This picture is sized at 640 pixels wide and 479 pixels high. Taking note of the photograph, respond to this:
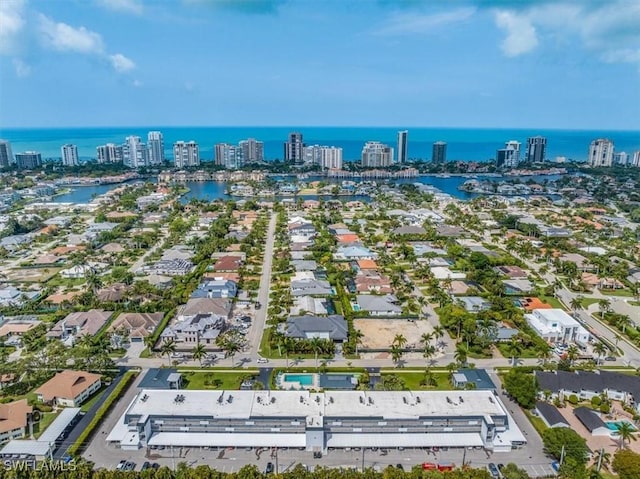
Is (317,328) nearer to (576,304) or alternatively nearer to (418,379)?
(418,379)

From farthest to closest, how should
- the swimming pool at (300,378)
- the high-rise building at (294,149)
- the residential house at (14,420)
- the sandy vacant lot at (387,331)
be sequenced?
the high-rise building at (294,149) → the sandy vacant lot at (387,331) → the swimming pool at (300,378) → the residential house at (14,420)

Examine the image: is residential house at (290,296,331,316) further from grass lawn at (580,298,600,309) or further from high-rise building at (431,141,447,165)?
high-rise building at (431,141,447,165)

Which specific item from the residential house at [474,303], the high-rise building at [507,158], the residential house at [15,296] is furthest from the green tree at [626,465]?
the high-rise building at [507,158]

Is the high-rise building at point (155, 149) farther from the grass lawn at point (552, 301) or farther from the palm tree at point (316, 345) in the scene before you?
the grass lawn at point (552, 301)

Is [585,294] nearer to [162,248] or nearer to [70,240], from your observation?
[162,248]

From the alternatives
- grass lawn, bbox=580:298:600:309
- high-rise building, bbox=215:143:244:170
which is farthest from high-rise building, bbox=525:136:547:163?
grass lawn, bbox=580:298:600:309
